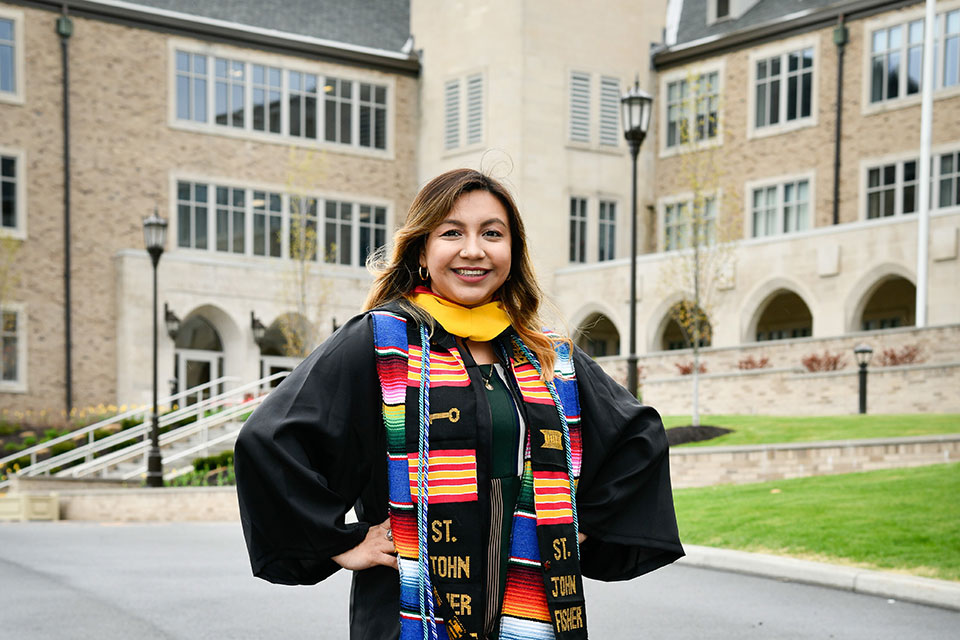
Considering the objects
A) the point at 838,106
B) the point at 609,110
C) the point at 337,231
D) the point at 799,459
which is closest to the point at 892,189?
the point at 838,106

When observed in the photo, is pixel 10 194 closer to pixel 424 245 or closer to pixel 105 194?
pixel 105 194

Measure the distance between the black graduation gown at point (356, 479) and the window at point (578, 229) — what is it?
32909mm

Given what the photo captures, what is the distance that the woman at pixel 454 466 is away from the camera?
9.50 feet

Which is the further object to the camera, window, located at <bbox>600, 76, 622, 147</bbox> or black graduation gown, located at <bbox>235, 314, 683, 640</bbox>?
window, located at <bbox>600, 76, 622, 147</bbox>

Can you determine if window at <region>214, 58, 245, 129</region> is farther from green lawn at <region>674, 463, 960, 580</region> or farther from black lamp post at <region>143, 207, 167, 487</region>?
green lawn at <region>674, 463, 960, 580</region>

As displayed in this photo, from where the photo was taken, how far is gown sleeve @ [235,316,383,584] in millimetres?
2904

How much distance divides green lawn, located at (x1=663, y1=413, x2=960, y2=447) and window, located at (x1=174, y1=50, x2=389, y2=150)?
20.0m

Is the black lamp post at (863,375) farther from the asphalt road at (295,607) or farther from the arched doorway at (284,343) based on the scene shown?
the arched doorway at (284,343)

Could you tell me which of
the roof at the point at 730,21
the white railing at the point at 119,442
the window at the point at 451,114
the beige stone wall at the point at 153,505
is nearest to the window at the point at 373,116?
the window at the point at 451,114

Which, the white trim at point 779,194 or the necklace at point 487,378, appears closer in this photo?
the necklace at point 487,378

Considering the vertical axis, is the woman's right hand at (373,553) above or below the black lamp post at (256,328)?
above

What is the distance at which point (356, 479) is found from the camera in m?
3.04

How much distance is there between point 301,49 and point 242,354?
9.16 meters

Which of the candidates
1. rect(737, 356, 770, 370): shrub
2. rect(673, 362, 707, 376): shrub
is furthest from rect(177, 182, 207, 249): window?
rect(737, 356, 770, 370): shrub
